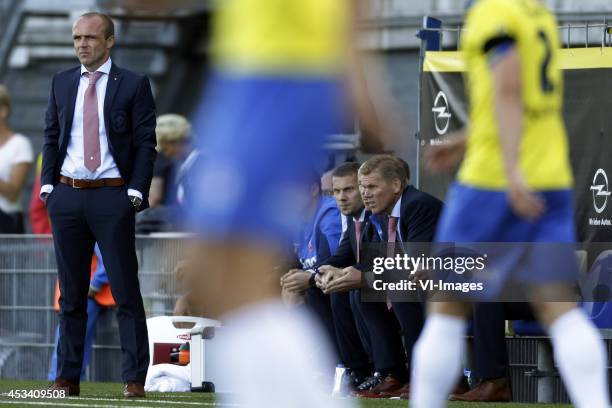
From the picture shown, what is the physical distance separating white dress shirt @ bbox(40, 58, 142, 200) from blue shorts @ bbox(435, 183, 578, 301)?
382cm

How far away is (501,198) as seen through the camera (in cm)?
603

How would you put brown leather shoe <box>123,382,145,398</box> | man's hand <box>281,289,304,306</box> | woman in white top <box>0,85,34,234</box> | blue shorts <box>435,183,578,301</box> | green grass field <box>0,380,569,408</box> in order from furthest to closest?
1. woman in white top <box>0,85,34,234</box>
2. man's hand <box>281,289,304,306</box>
3. brown leather shoe <box>123,382,145,398</box>
4. green grass field <box>0,380,569,408</box>
5. blue shorts <box>435,183,578,301</box>

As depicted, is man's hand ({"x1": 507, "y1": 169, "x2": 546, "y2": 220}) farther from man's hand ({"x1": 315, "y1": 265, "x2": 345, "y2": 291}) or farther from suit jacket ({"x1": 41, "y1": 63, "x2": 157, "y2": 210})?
man's hand ({"x1": 315, "y1": 265, "x2": 345, "y2": 291})

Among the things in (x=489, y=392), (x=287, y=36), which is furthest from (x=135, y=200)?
(x=287, y=36)

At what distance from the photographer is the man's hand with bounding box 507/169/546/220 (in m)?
5.78

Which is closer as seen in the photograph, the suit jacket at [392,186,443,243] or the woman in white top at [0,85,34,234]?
the suit jacket at [392,186,443,243]

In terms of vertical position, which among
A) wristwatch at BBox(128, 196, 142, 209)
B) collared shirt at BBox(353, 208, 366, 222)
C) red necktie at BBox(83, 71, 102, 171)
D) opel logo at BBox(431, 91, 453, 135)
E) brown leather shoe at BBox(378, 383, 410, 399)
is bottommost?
brown leather shoe at BBox(378, 383, 410, 399)

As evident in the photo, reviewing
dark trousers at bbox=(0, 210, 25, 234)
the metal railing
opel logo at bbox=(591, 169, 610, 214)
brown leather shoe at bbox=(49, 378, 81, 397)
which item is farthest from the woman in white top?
opel logo at bbox=(591, 169, 610, 214)

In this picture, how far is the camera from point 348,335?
11.4m

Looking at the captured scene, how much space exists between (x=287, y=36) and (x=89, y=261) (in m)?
5.27

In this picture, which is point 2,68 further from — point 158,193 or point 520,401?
point 520,401

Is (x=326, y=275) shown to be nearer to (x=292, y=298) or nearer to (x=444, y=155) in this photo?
(x=292, y=298)

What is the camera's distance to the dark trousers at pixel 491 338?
10055 mm

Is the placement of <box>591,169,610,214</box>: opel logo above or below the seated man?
above
